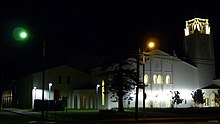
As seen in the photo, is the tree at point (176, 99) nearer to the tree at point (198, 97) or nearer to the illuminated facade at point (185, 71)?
the illuminated facade at point (185, 71)

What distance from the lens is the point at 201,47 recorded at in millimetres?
80125

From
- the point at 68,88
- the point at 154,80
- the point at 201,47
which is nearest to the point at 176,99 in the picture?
the point at 154,80

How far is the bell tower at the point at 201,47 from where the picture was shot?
7919 cm

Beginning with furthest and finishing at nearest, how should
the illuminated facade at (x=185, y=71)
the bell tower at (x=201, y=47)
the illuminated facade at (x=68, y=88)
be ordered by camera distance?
the bell tower at (x=201, y=47) < the illuminated facade at (x=185, y=71) < the illuminated facade at (x=68, y=88)

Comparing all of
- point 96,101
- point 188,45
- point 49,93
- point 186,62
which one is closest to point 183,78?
point 186,62

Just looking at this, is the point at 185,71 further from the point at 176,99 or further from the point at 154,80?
the point at 154,80

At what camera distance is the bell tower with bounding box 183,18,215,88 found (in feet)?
260

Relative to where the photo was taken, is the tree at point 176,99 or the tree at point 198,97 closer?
the tree at point 176,99

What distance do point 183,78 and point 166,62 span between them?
5412mm

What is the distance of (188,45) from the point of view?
269 feet

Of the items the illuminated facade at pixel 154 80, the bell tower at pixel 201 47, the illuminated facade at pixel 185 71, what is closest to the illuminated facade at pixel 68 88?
the illuminated facade at pixel 154 80

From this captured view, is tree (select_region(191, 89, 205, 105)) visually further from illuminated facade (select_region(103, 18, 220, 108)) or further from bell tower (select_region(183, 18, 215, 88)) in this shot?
bell tower (select_region(183, 18, 215, 88))

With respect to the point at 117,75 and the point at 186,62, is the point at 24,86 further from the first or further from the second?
the point at 186,62

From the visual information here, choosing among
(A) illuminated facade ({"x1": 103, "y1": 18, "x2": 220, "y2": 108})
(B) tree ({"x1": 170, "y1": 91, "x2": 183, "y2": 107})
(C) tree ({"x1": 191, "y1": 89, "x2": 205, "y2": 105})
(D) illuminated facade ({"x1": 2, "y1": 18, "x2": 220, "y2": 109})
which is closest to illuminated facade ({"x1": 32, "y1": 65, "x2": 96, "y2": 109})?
(D) illuminated facade ({"x1": 2, "y1": 18, "x2": 220, "y2": 109})
